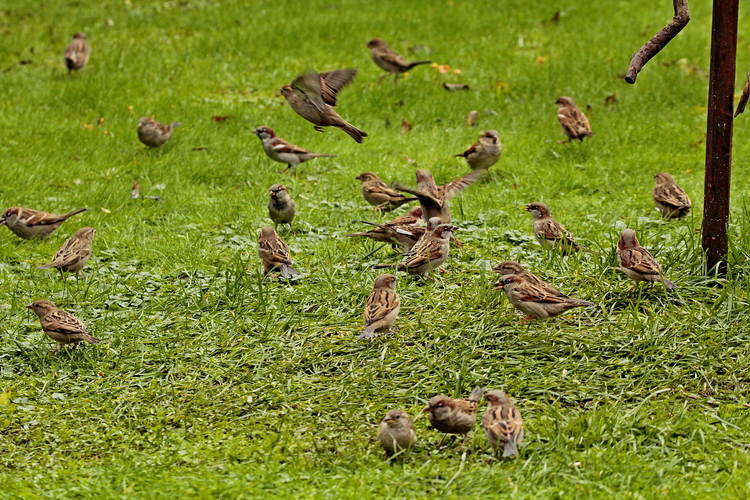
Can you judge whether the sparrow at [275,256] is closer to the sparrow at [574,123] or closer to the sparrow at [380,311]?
the sparrow at [380,311]

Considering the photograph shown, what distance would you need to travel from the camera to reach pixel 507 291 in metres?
6.97

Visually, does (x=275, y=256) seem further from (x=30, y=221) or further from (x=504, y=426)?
(x=504, y=426)

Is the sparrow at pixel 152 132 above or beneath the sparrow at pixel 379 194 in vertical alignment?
beneath

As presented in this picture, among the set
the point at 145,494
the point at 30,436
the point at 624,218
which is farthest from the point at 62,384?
the point at 624,218

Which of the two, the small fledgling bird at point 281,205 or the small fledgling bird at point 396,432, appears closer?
the small fledgling bird at point 396,432

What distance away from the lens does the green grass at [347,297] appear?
18.2 feet

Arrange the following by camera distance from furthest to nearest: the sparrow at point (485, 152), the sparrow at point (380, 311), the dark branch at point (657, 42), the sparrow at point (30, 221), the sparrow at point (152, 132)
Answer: the sparrow at point (152, 132) < the sparrow at point (485, 152) < the sparrow at point (30, 221) < the sparrow at point (380, 311) < the dark branch at point (657, 42)

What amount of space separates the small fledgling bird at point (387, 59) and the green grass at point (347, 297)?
0.35 meters

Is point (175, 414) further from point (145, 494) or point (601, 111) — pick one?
point (601, 111)

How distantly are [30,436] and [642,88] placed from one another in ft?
36.4

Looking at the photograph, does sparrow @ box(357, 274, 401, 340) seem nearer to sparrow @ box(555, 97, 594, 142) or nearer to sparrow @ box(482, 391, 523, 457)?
sparrow @ box(482, 391, 523, 457)

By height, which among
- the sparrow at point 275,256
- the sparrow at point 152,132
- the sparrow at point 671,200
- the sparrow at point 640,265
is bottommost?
the sparrow at point 152,132

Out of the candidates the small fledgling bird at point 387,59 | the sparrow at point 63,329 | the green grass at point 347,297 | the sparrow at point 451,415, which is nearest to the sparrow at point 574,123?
the green grass at point 347,297

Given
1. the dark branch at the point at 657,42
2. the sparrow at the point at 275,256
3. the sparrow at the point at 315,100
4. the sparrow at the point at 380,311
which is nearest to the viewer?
the dark branch at the point at 657,42
